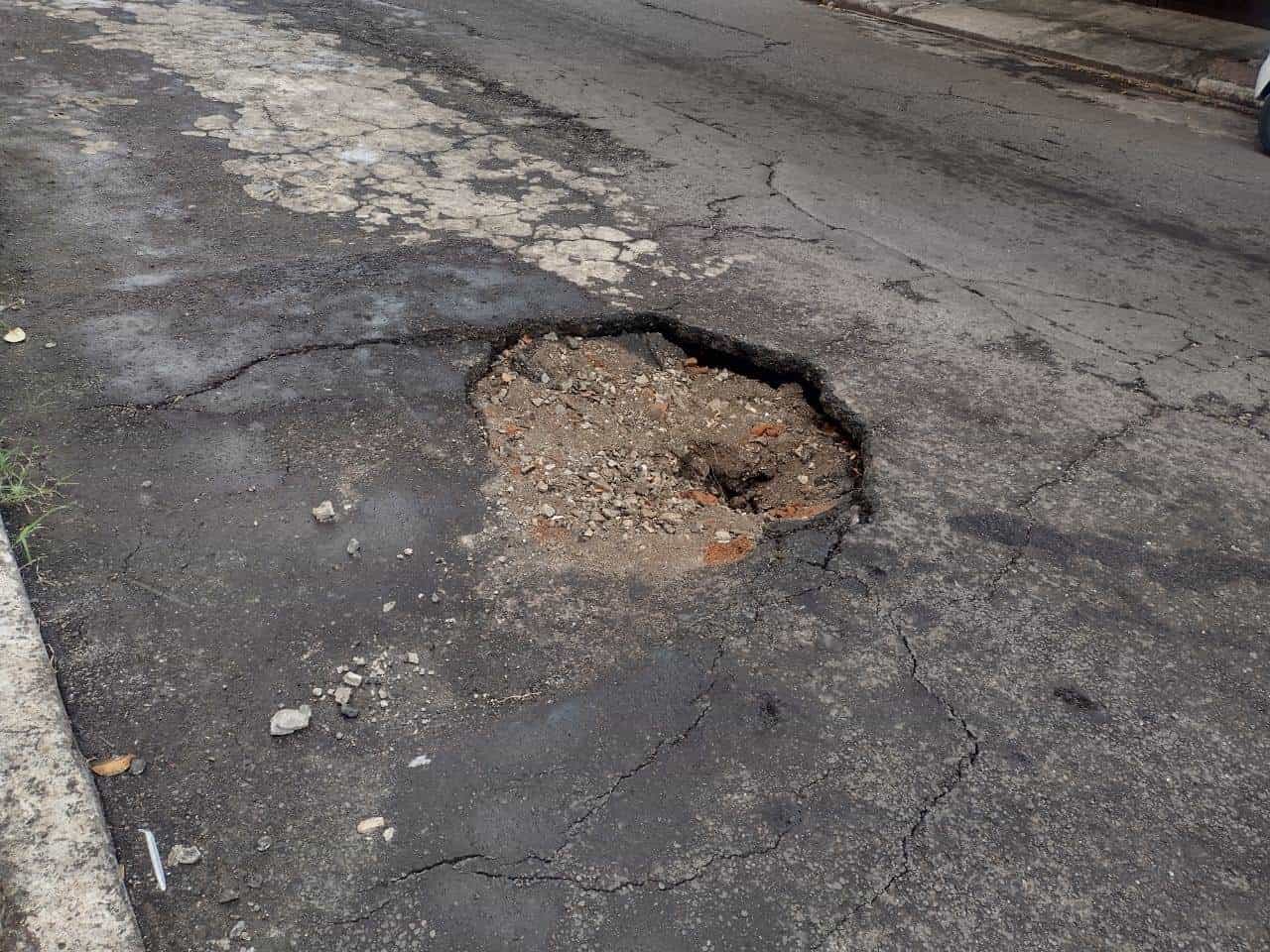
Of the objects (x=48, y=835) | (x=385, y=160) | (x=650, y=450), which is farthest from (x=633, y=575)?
(x=385, y=160)

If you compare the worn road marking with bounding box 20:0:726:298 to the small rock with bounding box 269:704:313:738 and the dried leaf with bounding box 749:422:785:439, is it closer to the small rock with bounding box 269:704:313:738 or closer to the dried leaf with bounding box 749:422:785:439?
the dried leaf with bounding box 749:422:785:439

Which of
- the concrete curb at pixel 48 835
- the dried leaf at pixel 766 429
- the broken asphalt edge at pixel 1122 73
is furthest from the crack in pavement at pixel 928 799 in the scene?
the broken asphalt edge at pixel 1122 73

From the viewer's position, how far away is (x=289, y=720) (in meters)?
2.60

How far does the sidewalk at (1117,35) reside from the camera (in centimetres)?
1012

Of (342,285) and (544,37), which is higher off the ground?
(544,37)

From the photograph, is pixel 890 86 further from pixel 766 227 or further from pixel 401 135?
pixel 401 135

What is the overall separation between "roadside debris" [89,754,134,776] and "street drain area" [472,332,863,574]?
4.71ft

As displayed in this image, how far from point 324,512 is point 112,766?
1.12 metres

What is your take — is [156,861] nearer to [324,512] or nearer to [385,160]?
[324,512]

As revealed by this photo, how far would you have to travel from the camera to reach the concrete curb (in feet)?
6.73

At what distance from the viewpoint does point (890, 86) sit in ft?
30.5

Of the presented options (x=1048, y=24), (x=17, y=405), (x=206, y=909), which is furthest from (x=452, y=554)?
(x=1048, y=24)

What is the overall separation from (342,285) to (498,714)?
2.85m

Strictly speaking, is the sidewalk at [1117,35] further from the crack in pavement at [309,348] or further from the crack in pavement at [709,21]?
the crack in pavement at [309,348]
